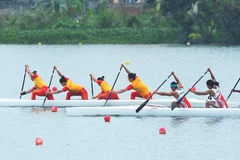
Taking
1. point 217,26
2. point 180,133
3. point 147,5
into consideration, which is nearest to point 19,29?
point 147,5

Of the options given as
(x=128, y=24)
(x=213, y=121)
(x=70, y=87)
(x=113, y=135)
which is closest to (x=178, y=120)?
(x=213, y=121)

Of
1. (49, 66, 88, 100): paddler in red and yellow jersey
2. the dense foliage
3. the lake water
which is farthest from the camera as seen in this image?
the dense foliage

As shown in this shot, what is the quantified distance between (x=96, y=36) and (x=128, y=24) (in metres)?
3.01

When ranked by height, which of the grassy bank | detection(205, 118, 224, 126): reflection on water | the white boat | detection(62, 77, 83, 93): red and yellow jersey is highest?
detection(62, 77, 83, 93): red and yellow jersey

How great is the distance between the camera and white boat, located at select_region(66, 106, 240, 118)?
88.2ft

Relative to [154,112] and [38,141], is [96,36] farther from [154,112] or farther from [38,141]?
[38,141]

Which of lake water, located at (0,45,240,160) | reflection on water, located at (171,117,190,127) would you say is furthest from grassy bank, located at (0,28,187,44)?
reflection on water, located at (171,117,190,127)

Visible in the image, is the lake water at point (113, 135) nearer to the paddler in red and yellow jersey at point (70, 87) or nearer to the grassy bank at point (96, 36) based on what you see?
the paddler in red and yellow jersey at point (70, 87)

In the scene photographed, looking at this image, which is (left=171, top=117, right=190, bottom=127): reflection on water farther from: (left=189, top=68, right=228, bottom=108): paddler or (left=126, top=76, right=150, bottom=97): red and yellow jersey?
(left=126, top=76, right=150, bottom=97): red and yellow jersey

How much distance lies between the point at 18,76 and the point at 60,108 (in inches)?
577

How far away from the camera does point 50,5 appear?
242 feet

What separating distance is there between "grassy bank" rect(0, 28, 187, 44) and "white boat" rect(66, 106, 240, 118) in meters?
41.0

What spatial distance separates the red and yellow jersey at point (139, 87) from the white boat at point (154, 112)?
2.88 feet

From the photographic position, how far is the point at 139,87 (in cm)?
2853
